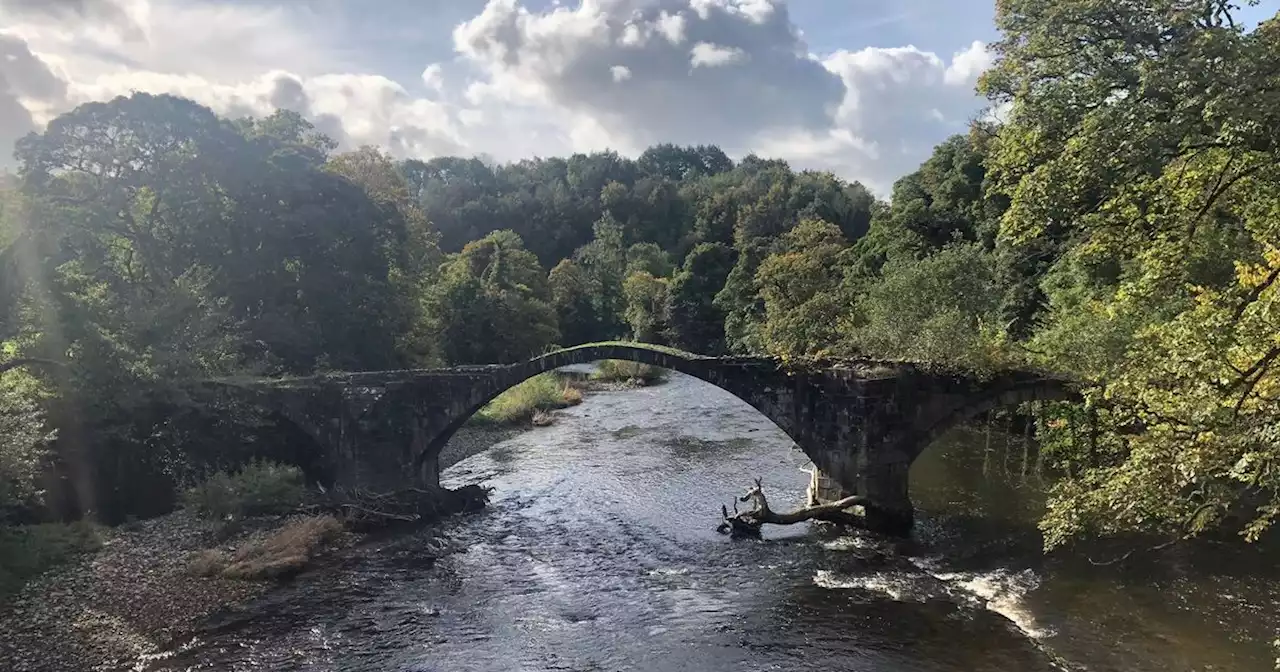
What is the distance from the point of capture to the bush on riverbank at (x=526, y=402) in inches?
1721

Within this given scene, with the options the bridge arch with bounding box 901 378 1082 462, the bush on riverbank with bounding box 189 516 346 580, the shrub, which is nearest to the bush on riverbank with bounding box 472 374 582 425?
the shrub

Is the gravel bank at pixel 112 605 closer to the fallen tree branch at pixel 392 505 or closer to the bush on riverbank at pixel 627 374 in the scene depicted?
the fallen tree branch at pixel 392 505

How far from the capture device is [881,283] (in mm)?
38938

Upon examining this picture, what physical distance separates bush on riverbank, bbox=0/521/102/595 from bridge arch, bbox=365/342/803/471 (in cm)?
827

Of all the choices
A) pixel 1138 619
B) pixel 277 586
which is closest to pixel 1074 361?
pixel 1138 619

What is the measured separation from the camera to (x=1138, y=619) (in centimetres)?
1659

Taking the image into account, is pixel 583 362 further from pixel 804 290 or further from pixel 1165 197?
pixel 804 290

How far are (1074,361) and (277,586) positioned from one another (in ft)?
70.6

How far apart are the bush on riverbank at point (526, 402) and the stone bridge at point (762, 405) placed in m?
15.2

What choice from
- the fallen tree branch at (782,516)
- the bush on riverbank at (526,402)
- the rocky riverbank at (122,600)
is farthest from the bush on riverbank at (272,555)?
the bush on riverbank at (526,402)

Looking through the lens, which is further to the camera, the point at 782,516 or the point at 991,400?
the point at 782,516

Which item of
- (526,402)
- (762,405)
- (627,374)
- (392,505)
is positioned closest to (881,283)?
(762,405)

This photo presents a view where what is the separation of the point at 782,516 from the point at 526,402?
80.2ft

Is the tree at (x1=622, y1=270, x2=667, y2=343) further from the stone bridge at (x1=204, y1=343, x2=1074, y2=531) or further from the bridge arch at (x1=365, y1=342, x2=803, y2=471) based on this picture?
the stone bridge at (x1=204, y1=343, x2=1074, y2=531)
